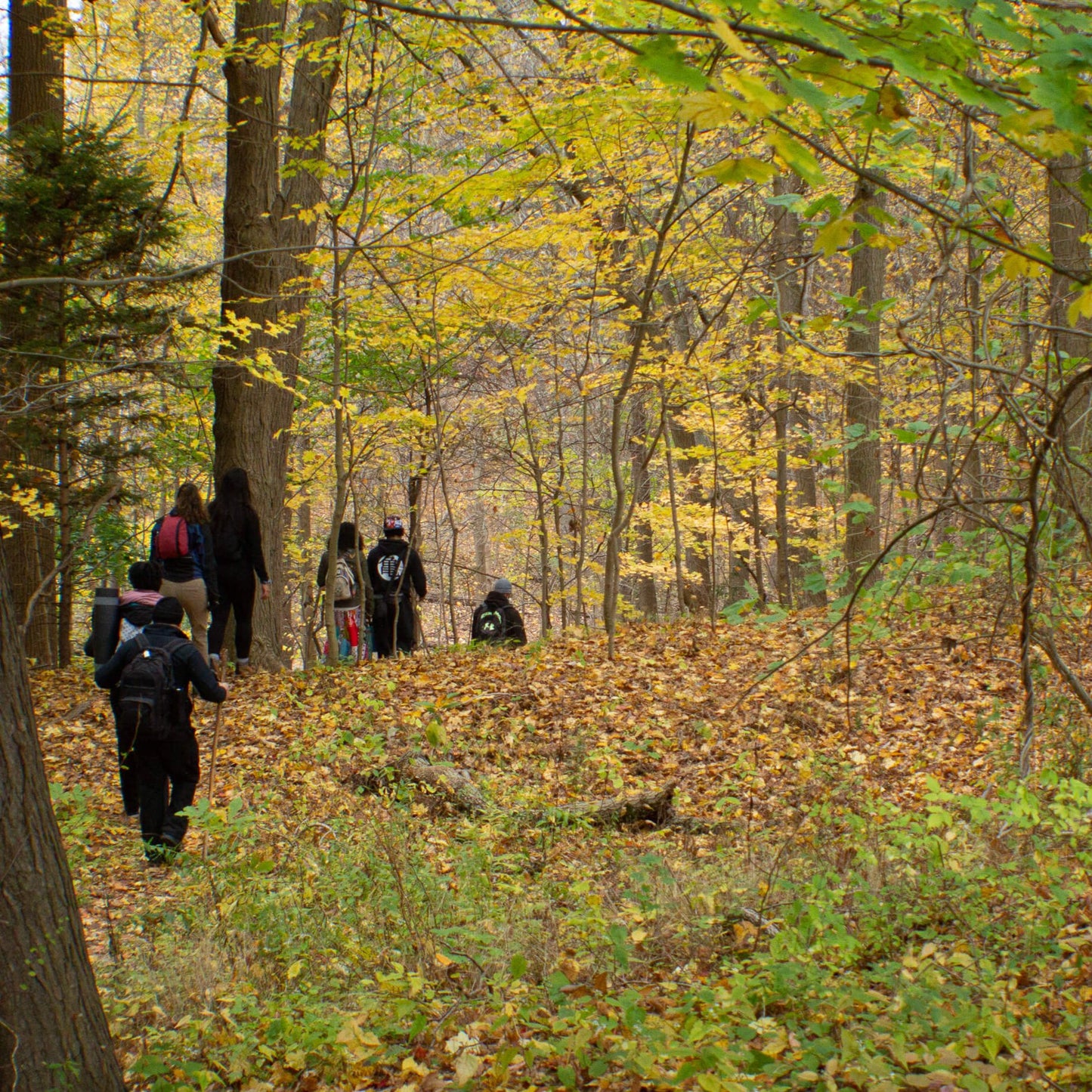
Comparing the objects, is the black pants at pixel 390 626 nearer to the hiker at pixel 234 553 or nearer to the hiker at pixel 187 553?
the hiker at pixel 234 553

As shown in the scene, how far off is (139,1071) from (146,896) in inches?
101

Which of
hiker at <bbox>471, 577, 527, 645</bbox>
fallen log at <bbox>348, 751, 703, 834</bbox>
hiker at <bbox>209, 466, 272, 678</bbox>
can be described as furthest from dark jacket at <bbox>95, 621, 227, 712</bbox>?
hiker at <bbox>471, 577, 527, 645</bbox>

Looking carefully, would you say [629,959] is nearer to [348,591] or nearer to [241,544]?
[241,544]

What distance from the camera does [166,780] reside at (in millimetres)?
6055

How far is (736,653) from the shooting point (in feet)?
32.2

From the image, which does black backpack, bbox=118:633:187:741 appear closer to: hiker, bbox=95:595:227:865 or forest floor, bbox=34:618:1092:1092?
hiker, bbox=95:595:227:865

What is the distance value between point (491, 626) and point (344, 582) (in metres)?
1.96

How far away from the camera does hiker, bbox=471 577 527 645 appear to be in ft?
39.1

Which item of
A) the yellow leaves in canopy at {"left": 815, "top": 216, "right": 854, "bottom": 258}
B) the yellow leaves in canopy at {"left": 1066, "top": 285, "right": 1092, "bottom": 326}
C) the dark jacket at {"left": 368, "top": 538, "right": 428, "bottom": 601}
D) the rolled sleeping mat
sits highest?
the yellow leaves in canopy at {"left": 815, "top": 216, "right": 854, "bottom": 258}

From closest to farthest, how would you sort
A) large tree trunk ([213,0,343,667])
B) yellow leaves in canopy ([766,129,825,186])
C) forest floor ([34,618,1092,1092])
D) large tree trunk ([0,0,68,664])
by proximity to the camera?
yellow leaves in canopy ([766,129,825,186])
forest floor ([34,618,1092,1092])
large tree trunk ([0,0,68,664])
large tree trunk ([213,0,343,667])

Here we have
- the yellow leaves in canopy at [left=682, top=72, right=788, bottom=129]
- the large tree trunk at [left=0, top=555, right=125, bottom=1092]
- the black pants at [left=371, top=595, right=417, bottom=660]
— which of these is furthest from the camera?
the black pants at [left=371, top=595, right=417, bottom=660]

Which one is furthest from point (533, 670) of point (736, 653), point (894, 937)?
point (894, 937)

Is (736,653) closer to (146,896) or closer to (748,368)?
(748,368)

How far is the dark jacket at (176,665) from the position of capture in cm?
595
